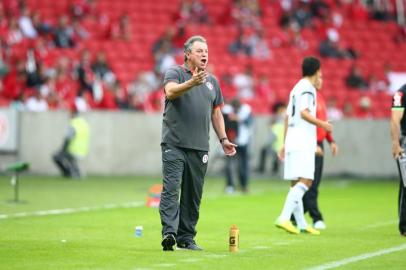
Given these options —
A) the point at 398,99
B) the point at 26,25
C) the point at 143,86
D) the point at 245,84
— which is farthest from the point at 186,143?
the point at 245,84

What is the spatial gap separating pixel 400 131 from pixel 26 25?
2032 centimetres

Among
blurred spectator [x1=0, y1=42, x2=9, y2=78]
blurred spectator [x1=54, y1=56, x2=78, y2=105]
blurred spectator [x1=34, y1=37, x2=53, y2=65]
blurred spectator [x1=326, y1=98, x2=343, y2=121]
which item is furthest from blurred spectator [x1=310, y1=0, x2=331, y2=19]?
blurred spectator [x1=0, y1=42, x2=9, y2=78]

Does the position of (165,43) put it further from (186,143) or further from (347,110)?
(186,143)

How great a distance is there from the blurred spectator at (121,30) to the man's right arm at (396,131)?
70.3ft

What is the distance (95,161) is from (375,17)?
47.6ft

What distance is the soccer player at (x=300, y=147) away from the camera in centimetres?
1402

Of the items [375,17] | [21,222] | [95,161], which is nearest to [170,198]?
[21,222]

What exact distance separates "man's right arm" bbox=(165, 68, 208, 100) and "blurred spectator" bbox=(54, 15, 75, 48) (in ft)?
71.4

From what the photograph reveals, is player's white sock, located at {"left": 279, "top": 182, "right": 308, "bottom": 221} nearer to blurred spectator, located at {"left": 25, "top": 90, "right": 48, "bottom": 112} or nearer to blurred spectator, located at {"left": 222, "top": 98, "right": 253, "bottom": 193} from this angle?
blurred spectator, located at {"left": 222, "top": 98, "right": 253, "bottom": 193}

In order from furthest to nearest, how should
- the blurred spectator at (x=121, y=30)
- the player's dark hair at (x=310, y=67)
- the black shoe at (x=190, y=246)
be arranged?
the blurred spectator at (x=121, y=30) → the player's dark hair at (x=310, y=67) → the black shoe at (x=190, y=246)

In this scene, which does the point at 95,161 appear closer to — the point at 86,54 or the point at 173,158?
the point at 86,54

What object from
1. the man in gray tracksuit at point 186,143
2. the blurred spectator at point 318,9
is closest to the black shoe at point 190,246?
the man in gray tracksuit at point 186,143

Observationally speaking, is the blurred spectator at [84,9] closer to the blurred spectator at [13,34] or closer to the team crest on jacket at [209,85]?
the blurred spectator at [13,34]

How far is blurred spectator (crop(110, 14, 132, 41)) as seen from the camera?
113 feet
